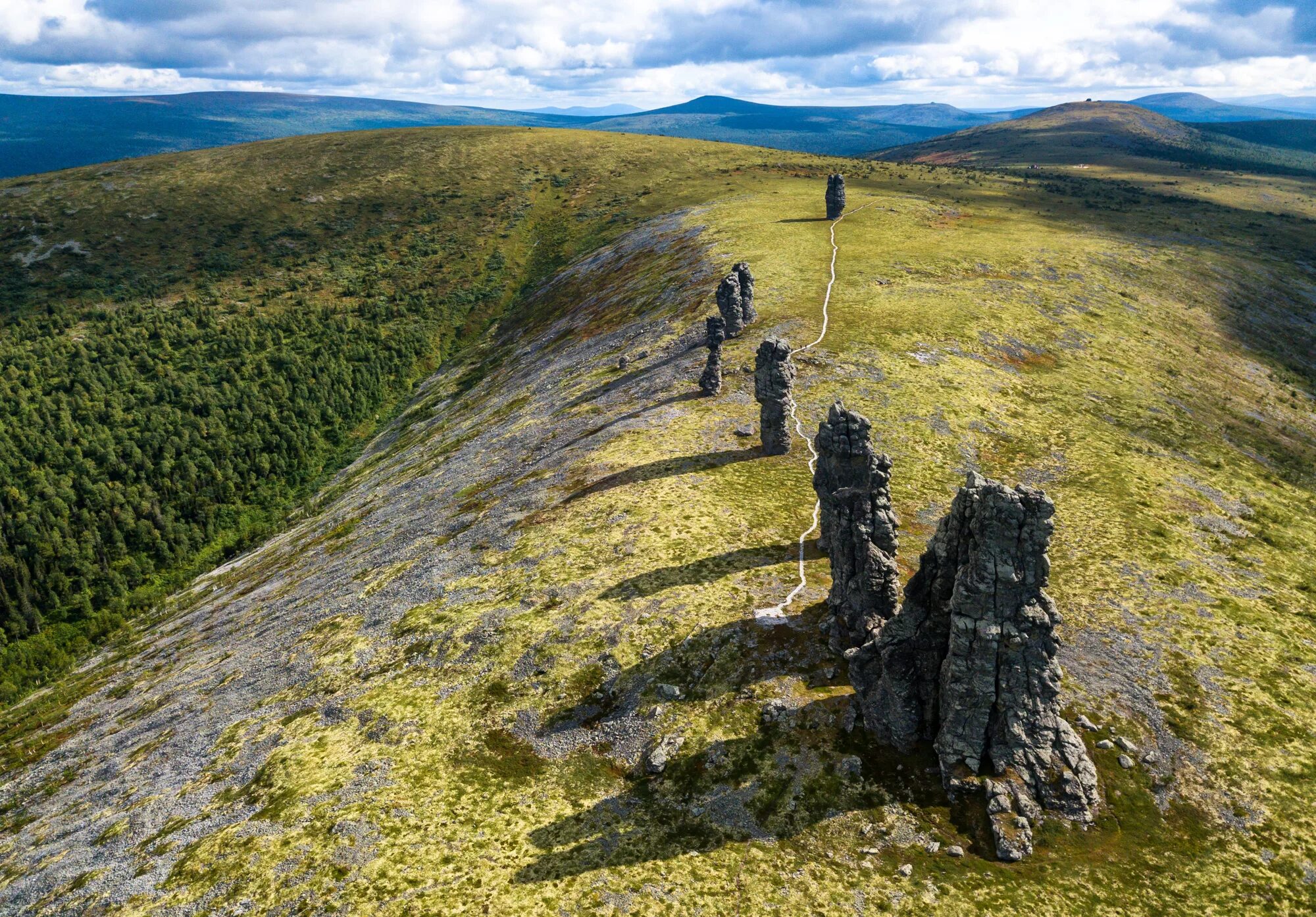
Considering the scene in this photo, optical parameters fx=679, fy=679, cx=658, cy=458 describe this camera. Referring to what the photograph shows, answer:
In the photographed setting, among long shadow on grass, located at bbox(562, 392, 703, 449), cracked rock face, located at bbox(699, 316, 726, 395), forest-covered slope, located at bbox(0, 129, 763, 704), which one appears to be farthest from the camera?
forest-covered slope, located at bbox(0, 129, 763, 704)

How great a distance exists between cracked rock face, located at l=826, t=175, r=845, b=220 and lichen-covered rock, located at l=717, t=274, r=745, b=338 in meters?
72.9

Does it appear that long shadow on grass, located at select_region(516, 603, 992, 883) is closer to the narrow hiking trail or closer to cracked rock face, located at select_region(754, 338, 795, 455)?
the narrow hiking trail

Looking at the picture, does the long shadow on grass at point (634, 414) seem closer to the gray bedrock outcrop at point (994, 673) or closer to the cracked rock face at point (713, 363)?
the cracked rock face at point (713, 363)

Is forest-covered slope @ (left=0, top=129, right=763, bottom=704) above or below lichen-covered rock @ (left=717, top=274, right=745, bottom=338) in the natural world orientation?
below

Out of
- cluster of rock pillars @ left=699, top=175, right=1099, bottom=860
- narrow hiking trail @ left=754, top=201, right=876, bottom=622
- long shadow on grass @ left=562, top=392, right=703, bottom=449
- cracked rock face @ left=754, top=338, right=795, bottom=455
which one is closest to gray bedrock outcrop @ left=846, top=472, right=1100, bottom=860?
cluster of rock pillars @ left=699, top=175, right=1099, bottom=860

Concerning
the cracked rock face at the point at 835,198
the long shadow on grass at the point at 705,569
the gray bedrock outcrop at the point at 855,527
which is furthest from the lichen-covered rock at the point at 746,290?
the cracked rock face at the point at 835,198

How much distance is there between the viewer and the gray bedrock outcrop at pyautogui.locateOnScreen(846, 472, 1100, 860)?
101ft

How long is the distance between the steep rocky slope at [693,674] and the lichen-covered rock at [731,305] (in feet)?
13.9

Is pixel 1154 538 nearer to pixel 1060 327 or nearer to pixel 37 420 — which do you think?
pixel 1060 327

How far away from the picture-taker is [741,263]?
9325cm

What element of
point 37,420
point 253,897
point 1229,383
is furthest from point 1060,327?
point 37,420

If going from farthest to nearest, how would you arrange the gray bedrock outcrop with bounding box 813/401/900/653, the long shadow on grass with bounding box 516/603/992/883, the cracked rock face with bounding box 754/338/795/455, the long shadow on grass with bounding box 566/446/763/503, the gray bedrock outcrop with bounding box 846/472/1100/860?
the cracked rock face with bounding box 754/338/795/455 → the long shadow on grass with bounding box 566/446/763/503 → the gray bedrock outcrop with bounding box 813/401/900/653 → the long shadow on grass with bounding box 516/603/992/883 → the gray bedrock outcrop with bounding box 846/472/1100/860

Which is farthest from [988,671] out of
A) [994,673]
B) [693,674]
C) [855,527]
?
[693,674]

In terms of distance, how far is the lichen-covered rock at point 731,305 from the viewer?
88250 millimetres
